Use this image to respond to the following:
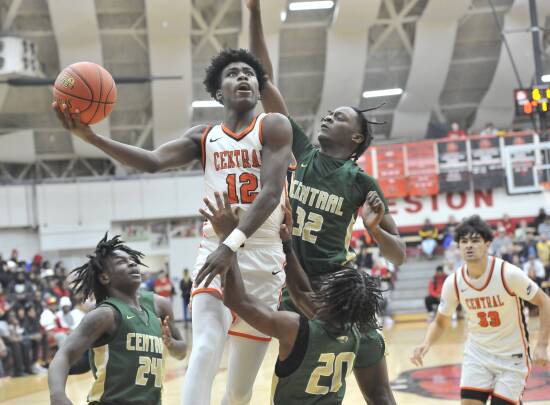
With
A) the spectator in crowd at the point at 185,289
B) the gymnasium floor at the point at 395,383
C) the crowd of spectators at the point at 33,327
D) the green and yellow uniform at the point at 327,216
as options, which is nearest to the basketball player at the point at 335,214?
the green and yellow uniform at the point at 327,216

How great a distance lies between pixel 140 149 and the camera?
14.0 ft

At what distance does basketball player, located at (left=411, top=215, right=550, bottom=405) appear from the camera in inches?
230

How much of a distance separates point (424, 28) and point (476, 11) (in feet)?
5.26

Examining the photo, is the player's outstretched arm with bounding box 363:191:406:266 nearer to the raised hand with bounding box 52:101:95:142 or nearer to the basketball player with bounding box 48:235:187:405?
the basketball player with bounding box 48:235:187:405

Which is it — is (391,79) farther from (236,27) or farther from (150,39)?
(150,39)

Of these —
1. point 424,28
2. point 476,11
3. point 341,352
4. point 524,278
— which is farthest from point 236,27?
point 341,352

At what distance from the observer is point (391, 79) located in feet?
82.3

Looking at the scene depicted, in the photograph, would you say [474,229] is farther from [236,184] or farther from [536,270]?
[536,270]

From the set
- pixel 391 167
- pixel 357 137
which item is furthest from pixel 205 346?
pixel 391 167

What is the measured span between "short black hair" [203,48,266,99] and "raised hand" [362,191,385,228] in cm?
95

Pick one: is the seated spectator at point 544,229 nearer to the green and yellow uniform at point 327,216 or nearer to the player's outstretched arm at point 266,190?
the green and yellow uniform at point 327,216

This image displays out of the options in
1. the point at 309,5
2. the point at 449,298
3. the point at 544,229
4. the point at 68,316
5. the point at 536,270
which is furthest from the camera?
the point at 544,229

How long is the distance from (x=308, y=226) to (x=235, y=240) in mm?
1044

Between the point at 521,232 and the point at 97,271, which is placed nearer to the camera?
the point at 97,271
